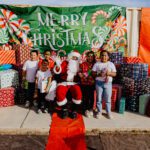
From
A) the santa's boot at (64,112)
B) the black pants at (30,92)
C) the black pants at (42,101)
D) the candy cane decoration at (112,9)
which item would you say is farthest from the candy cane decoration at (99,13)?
the santa's boot at (64,112)

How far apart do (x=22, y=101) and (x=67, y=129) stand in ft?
7.84

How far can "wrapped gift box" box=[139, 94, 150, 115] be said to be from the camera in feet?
23.0

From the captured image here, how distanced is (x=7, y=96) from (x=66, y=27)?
300cm

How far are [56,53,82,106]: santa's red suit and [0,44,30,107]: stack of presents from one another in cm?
157

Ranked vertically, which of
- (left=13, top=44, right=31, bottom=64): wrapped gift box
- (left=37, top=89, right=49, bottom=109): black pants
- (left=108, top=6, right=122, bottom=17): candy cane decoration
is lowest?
(left=37, top=89, right=49, bottom=109): black pants

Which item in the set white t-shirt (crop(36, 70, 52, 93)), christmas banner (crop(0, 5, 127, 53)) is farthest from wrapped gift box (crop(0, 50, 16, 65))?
white t-shirt (crop(36, 70, 52, 93))

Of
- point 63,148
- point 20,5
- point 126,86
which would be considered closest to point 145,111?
point 126,86

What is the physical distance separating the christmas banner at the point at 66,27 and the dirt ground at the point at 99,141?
384 cm

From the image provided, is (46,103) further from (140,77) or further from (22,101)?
(140,77)

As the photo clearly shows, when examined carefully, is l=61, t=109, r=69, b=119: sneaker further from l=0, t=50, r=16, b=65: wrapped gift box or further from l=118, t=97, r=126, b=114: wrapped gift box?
l=0, t=50, r=16, b=65: wrapped gift box

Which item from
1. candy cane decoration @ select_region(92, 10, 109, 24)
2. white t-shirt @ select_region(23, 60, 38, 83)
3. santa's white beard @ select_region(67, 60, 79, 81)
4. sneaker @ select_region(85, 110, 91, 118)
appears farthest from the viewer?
candy cane decoration @ select_region(92, 10, 109, 24)

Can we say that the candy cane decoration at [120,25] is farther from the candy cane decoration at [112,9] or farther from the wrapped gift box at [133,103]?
the wrapped gift box at [133,103]

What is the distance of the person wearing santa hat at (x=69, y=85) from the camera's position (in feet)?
21.9

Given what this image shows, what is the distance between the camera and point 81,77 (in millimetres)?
6801
